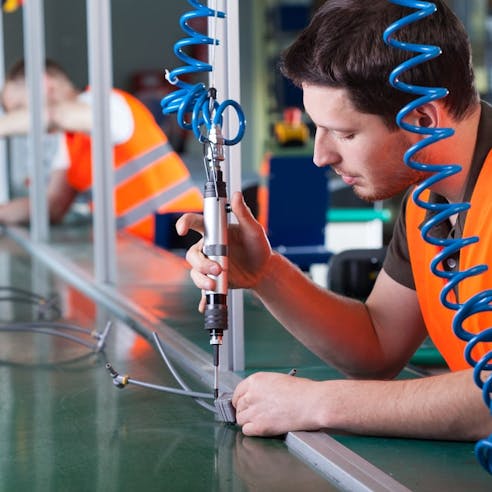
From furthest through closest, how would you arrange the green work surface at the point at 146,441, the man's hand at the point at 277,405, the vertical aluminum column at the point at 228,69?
the vertical aluminum column at the point at 228,69 → the man's hand at the point at 277,405 → the green work surface at the point at 146,441

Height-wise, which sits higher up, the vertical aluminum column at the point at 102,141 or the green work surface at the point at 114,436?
the vertical aluminum column at the point at 102,141

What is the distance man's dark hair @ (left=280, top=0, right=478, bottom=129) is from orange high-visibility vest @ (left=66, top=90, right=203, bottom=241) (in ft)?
10.00

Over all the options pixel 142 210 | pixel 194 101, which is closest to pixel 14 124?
pixel 142 210

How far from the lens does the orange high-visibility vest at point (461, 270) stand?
123 cm

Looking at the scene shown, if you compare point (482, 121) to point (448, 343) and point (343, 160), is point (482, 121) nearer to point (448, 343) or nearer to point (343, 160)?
point (343, 160)

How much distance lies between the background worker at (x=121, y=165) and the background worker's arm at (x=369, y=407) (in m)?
2.97

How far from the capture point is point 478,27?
8.14m

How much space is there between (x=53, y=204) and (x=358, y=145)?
10.5 ft

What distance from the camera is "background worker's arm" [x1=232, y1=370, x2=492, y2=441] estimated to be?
4.00 feet

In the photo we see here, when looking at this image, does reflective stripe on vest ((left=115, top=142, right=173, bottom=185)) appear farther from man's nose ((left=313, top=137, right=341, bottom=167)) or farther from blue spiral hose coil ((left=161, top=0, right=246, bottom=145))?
man's nose ((left=313, top=137, right=341, bottom=167))

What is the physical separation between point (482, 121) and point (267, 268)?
427 mm

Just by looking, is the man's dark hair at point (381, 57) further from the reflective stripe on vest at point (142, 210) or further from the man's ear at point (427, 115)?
the reflective stripe on vest at point (142, 210)

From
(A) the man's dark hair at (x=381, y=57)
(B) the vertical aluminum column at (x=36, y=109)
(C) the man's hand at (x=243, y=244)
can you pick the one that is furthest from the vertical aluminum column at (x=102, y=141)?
(A) the man's dark hair at (x=381, y=57)

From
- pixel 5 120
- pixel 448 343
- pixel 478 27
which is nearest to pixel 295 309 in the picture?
pixel 448 343
